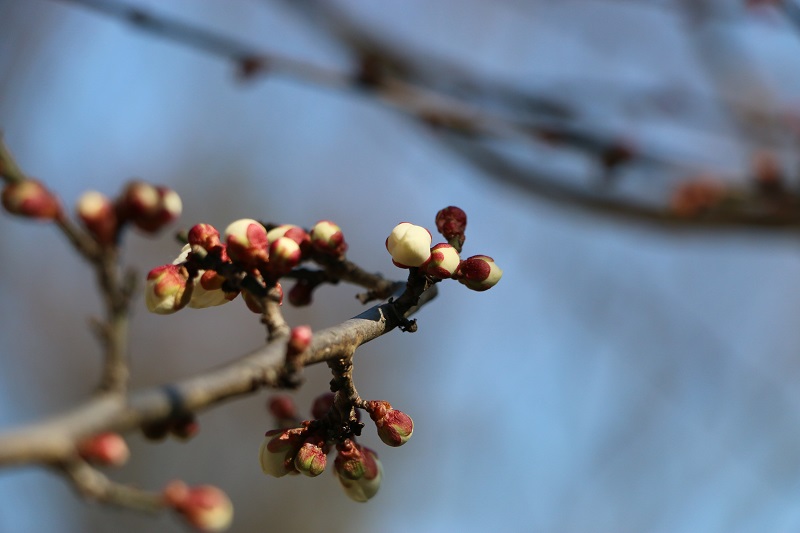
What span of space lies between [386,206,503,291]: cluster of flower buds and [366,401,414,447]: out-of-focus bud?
237mm

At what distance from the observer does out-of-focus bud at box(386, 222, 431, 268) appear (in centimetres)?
121

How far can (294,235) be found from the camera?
1.22 metres

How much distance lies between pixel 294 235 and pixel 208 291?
0.18 m

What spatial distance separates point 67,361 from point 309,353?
7779 mm

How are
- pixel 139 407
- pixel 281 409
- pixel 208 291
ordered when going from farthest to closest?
pixel 281 409, pixel 208 291, pixel 139 407

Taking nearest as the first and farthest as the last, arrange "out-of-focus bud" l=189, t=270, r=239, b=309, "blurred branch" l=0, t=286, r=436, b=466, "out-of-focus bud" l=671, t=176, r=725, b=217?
1. "blurred branch" l=0, t=286, r=436, b=466
2. "out-of-focus bud" l=189, t=270, r=239, b=309
3. "out-of-focus bud" l=671, t=176, r=725, b=217

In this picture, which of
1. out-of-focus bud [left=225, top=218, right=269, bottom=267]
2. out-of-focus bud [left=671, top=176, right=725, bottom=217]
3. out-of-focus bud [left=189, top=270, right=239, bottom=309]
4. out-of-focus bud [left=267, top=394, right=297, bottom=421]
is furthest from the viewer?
out-of-focus bud [left=671, top=176, right=725, bottom=217]

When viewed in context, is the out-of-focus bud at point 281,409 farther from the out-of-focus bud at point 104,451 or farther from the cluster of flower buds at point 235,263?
the out-of-focus bud at point 104,451

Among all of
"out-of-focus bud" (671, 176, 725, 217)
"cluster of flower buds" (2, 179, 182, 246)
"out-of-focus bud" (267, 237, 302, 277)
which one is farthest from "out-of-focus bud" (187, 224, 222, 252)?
"out-of-focus bud" (671, 176, 725, 217)

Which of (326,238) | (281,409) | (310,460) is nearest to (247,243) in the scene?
(326,238)

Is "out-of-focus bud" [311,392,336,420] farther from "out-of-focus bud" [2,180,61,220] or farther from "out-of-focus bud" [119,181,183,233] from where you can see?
"out-of-focus bud" [2,180,61,220]

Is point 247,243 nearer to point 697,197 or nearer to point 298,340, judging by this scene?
point 298,340

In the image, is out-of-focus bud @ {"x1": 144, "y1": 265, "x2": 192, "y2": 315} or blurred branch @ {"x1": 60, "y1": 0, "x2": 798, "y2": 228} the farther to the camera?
blurred branch @ {"x1": 60, "y1": 0, "x2": 798, "y2": 228}

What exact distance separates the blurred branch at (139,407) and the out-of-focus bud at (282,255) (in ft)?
0.75
